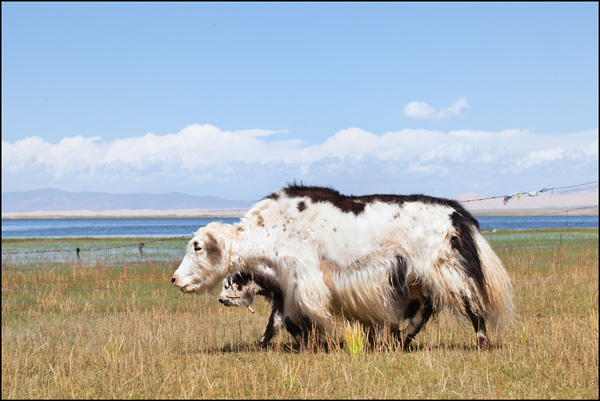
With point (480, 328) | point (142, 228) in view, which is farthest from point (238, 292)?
point (142, 228)

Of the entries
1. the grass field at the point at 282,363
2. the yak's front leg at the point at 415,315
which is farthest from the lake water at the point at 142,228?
the yak's front leg at the point at 415,315

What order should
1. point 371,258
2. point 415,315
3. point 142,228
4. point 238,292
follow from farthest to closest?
1. point 142,228
2. point 238,292
3. point 415,315
4. point 371,258

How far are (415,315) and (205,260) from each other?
9.26 ft

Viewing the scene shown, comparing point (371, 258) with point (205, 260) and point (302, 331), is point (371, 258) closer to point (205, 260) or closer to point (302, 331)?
point (302, 331)

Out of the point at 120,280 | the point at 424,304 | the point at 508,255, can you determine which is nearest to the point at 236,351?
the point at 424,304

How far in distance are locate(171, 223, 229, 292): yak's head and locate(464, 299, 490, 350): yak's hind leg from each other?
122 inches

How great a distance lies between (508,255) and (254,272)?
1654 centimetres

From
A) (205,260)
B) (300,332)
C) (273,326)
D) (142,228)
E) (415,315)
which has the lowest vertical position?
(142,228)

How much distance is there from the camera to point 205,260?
787 cm

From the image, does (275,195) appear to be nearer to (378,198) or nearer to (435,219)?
(378,198)

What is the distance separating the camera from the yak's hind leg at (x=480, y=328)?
732 cm

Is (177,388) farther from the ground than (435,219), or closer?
closer

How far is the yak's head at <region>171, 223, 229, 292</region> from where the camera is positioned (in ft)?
25.7

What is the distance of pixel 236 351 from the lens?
802 centimetres
